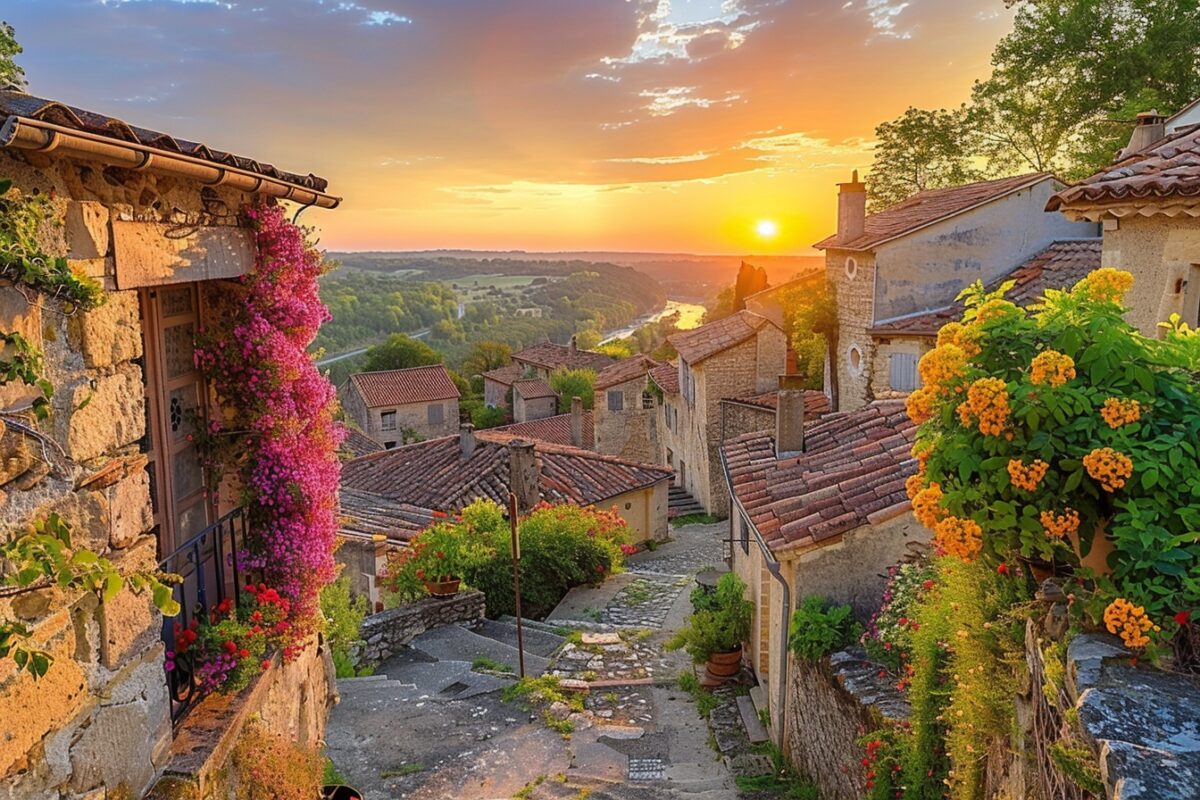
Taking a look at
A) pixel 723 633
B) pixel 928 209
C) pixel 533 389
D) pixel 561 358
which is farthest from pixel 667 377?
pixel 723 633

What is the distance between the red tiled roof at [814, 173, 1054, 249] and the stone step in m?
10.6

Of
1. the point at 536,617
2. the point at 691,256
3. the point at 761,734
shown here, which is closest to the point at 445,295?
the point at 691,256

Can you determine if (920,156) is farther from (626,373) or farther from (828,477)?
(828,477)

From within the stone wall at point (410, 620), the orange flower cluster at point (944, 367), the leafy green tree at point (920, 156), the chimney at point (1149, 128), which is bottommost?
the stone wall at point (410, 620)

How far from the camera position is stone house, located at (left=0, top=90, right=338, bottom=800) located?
2.66 metres

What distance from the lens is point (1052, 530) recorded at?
295cm

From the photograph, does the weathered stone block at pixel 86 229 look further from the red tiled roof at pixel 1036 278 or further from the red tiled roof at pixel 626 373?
the red tiled roof at pixel 626 373

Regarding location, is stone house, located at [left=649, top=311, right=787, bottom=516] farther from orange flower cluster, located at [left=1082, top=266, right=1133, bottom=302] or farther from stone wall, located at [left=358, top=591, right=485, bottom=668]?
orange flower cluster, located at [left=1082, top=266, right=1133, bottom=302]

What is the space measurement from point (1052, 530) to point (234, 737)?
12.4 ft

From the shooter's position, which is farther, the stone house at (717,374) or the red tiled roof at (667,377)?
the red tiled roof at (667,377)

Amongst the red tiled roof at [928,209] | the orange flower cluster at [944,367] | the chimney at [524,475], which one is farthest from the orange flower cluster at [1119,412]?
the chimney at [524,475]

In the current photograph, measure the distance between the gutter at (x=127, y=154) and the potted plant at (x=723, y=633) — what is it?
798 centimetres

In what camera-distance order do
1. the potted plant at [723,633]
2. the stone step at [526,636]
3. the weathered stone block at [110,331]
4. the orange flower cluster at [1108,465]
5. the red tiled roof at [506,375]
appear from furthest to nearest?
the red tiled roof at [506,375], the stone step at [526,636], the potted plant at [723,633], the weathered stone block at [110,331], the orange flower cluster at [1108,465]

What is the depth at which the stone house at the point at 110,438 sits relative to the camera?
8.73 ft
